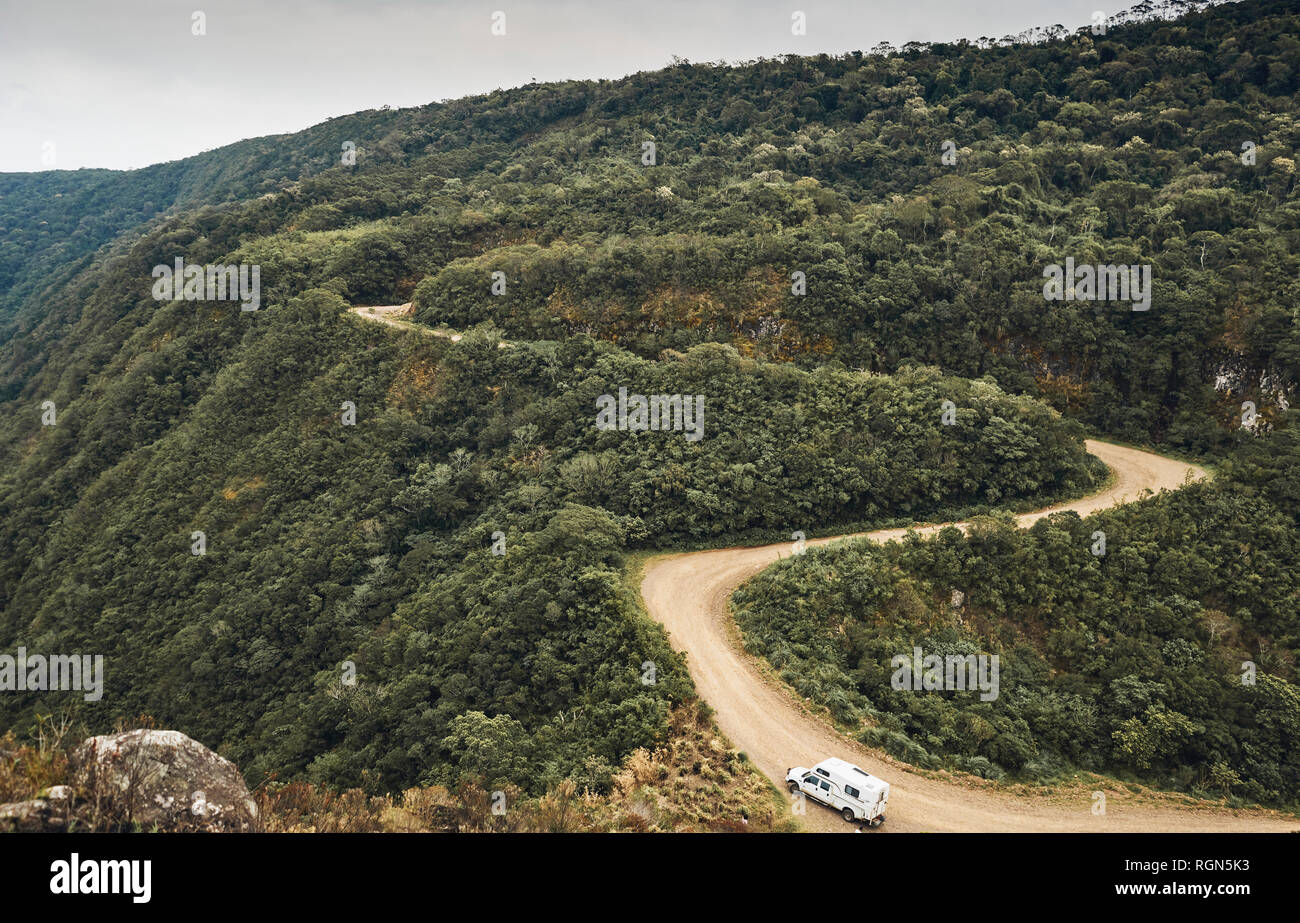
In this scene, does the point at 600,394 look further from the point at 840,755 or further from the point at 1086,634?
the point at 1086,634

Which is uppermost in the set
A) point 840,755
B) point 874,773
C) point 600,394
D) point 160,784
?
point 600,394

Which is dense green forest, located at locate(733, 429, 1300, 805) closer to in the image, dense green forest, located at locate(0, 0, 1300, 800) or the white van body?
dense green forest, located at locate(0, 0, 1300, 800)

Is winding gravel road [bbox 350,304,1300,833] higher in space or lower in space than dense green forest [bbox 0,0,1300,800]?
lower

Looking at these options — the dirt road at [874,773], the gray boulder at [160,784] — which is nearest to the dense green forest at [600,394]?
the dirt road at [874,773]

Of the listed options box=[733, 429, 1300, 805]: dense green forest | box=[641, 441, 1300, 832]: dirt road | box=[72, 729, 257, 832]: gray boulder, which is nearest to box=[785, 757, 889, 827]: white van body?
box=[641, 441, 1300, 832]: dirt road

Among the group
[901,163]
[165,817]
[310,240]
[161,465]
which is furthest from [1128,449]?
[310,240]

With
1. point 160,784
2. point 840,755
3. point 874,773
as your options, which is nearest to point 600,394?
point 840,755

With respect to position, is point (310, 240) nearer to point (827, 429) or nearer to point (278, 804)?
point (827, 429)
